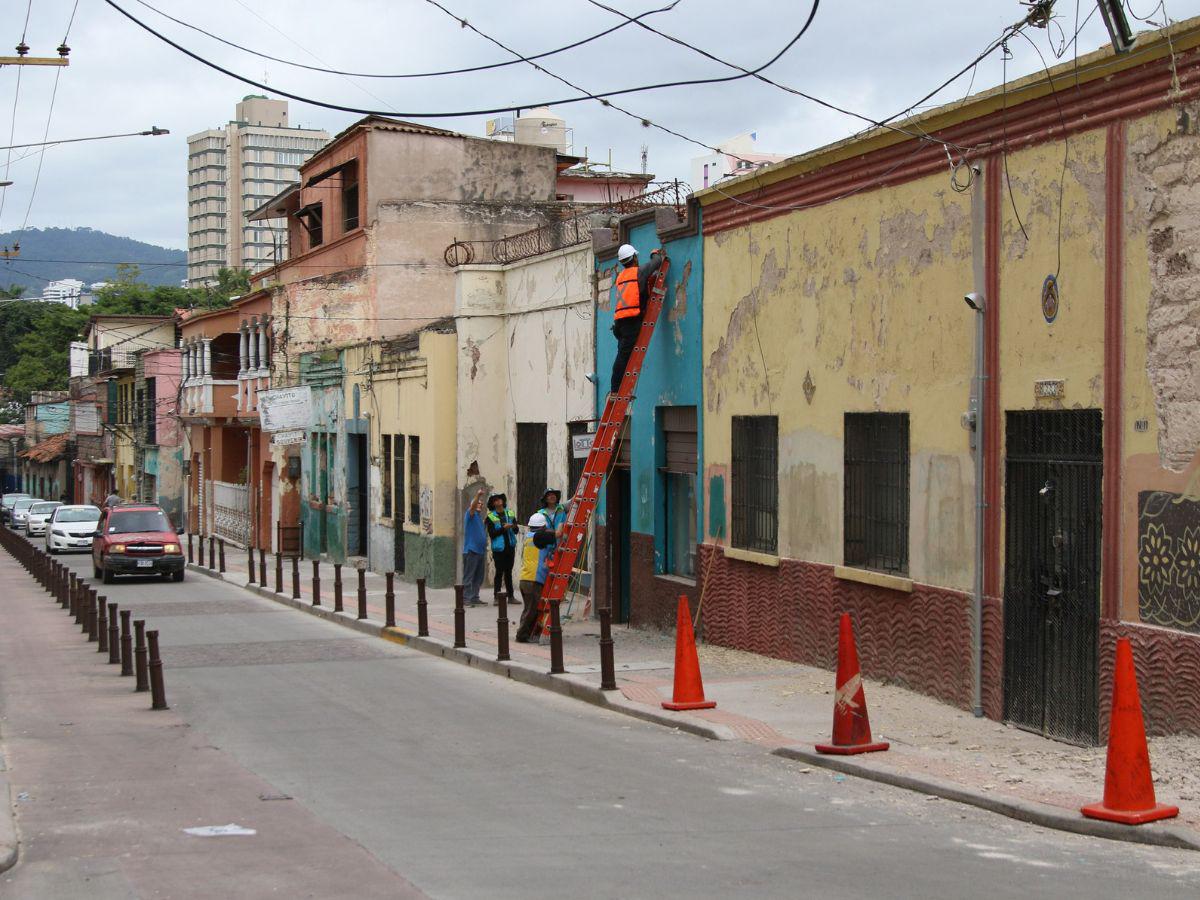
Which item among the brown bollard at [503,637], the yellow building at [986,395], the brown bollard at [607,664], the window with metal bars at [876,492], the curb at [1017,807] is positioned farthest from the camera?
the brown bollard at [503,637]

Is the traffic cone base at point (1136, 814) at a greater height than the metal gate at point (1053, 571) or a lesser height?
lesser

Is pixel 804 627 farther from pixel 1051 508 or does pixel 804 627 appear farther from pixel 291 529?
pixel 291 529

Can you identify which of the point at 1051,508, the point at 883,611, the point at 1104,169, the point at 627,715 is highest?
the point at 1104,169

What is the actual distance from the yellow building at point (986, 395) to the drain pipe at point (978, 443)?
1.0 inches

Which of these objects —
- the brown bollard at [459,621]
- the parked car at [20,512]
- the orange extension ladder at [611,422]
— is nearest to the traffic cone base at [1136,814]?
the orange extension ladder at [611,422]

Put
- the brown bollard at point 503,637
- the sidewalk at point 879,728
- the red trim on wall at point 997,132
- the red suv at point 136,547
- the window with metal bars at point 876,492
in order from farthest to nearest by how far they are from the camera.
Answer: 1. the red suv at point 136,547
2. the brown bollard at point 503,637
3. the window with metal bars at point 876,492
4. the red trim on wall at point 997,132
5. the sidewalk at point 879,728

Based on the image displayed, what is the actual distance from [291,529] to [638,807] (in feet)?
100.0

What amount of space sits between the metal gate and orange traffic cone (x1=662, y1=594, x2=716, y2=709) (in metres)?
2.55

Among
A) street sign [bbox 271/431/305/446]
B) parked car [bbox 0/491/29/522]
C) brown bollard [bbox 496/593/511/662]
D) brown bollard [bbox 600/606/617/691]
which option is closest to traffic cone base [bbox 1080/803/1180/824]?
brown bollard [bbox 600/606/617/691]

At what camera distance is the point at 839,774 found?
32.5 ft

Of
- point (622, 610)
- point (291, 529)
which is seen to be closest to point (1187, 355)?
point (622, 610)

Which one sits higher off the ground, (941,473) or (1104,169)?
(1104,169)

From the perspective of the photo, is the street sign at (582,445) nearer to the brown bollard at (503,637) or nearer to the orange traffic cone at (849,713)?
the brown bollard at (503,637)

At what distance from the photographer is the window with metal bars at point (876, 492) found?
1323 centimetres
